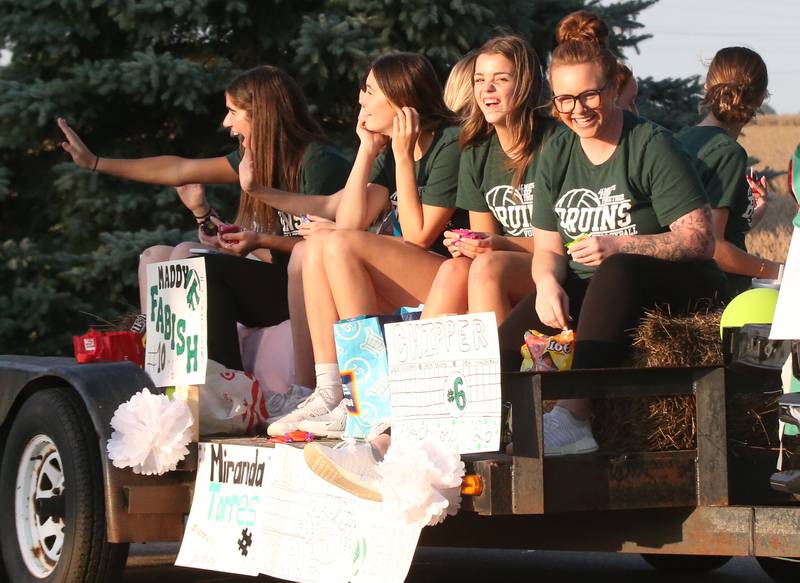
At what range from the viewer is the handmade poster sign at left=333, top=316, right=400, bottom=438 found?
4.75m

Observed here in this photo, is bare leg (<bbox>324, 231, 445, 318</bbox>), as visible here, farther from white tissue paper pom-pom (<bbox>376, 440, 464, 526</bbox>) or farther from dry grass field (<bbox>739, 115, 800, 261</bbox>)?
dry grass field (<bbox>739, 115, 800, 261</bbox>)

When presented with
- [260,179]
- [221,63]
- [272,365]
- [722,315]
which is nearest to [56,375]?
[272,365]

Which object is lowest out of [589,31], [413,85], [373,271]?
[373,271]

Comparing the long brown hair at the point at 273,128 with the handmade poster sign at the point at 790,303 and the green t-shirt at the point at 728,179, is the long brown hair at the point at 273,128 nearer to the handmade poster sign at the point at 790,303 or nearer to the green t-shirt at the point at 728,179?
the green t-shirt at the point at 728,179

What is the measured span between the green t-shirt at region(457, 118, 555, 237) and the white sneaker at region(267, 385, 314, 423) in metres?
0.92

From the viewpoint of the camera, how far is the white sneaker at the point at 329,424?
16.4 feet

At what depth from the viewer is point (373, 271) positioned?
17.4ft

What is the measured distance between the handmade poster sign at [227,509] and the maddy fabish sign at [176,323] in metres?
0.32

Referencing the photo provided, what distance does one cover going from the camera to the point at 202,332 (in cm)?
523

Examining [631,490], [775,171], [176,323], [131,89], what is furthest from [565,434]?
[775,171]

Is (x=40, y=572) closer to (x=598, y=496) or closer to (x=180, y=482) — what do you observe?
(x=180, y=482)

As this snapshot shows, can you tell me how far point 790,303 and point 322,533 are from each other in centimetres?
168

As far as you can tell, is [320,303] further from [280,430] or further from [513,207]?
[513,207]

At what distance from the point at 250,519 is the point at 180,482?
17.8 inches
